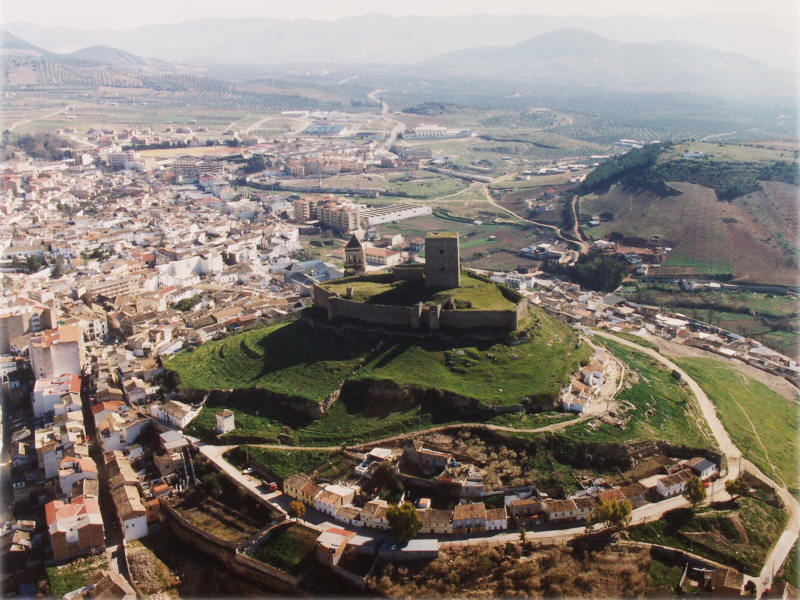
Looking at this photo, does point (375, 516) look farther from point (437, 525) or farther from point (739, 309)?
point (739, 309)

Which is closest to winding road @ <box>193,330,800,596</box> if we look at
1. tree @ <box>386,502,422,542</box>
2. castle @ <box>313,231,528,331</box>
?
tree @ <box>386,502,422,542</box>

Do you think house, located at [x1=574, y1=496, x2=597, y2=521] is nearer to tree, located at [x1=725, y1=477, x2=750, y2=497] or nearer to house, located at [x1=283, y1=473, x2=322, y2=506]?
tree, located at [x1=725, y1=477, x2=750, y2=497]

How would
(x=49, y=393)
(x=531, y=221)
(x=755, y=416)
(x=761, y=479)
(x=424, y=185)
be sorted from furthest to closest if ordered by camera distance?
(x=424, y=185) < (x=531, y=221) < (x=755, y=416) < (x=49, y=393) < (x=761, y=479)

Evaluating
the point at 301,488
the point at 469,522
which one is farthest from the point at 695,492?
the point at 301,488

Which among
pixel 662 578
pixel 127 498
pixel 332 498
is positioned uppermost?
pixel 332 498

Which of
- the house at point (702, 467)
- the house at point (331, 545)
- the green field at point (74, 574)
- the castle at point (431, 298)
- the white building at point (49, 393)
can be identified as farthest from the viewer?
the white building at point (49, 393)

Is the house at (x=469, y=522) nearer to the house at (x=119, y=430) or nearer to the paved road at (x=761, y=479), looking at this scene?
the paved road at (x=761, y=479)

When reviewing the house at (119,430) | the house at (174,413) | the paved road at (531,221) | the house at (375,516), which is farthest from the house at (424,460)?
the paved road at (531,221)

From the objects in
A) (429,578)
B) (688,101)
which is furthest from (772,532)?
(688,101)
